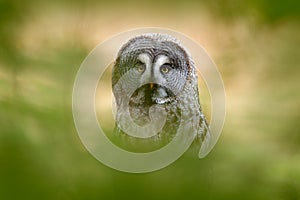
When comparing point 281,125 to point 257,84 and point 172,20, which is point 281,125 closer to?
point 257,84

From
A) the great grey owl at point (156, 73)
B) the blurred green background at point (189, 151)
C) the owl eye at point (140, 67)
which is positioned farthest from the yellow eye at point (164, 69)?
the blurred green background at point (189, 151)

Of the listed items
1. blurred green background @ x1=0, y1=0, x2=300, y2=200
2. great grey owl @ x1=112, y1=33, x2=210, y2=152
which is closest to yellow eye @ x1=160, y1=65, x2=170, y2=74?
great grey owl @ x1=112, y1=33, x2=210, y2=152

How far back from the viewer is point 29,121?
38 centimetres

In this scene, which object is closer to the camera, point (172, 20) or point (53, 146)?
point (53, 146)

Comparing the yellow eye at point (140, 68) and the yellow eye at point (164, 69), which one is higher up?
the yellow eye at point (164, 69)

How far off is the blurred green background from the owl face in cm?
→ 112

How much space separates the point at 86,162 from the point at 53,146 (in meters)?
0.03

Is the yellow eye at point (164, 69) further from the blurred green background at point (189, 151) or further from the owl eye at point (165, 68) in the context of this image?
the blurred green background at point (189, 151)

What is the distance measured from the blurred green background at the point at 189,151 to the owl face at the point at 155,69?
1.12 m

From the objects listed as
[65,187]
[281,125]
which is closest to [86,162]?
[65,187]

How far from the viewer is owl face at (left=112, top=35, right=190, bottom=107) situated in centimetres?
166

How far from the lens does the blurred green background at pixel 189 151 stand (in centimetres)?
34

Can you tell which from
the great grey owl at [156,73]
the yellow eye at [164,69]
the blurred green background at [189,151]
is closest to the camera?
the blurred green background at [189,151]

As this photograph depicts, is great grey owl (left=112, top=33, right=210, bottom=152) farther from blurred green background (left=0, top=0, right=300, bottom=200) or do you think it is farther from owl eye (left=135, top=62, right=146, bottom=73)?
blurred green background (left=0, top=0, right=300, bottom=200)
